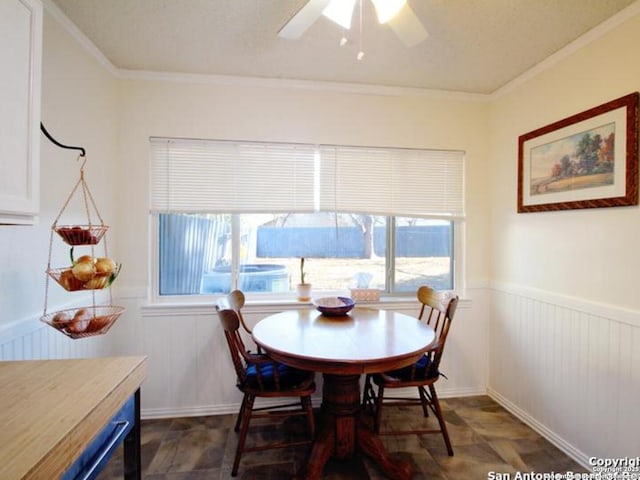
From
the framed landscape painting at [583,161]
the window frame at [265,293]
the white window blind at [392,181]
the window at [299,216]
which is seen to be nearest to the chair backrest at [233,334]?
the window frame at [265,293]

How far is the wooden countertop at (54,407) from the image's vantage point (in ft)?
2.24

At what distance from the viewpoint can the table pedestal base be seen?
5.74 feet

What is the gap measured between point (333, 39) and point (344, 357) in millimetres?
1830

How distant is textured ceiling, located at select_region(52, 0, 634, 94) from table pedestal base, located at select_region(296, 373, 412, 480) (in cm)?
203

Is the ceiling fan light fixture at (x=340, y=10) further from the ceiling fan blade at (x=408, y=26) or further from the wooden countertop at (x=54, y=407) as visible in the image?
the wooden countertop at (x=54, y=407)

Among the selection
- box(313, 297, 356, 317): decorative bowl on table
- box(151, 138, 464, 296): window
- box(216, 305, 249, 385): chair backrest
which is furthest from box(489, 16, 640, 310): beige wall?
box(216, 305, 249, 385): chair backrest

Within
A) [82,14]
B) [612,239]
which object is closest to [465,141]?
[612,239]

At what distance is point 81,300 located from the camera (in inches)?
77.2

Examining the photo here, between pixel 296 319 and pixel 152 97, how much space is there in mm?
1933

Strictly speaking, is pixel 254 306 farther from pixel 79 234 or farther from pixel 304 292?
pixel 79 234

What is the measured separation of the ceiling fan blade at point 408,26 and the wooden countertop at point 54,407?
1.77m

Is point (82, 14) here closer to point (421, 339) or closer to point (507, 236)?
point (421, 339)

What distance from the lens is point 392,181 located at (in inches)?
104

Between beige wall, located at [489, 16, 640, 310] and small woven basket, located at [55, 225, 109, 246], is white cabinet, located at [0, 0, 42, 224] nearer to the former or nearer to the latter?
small woven basket, located at [55, 225, 109, 246]
